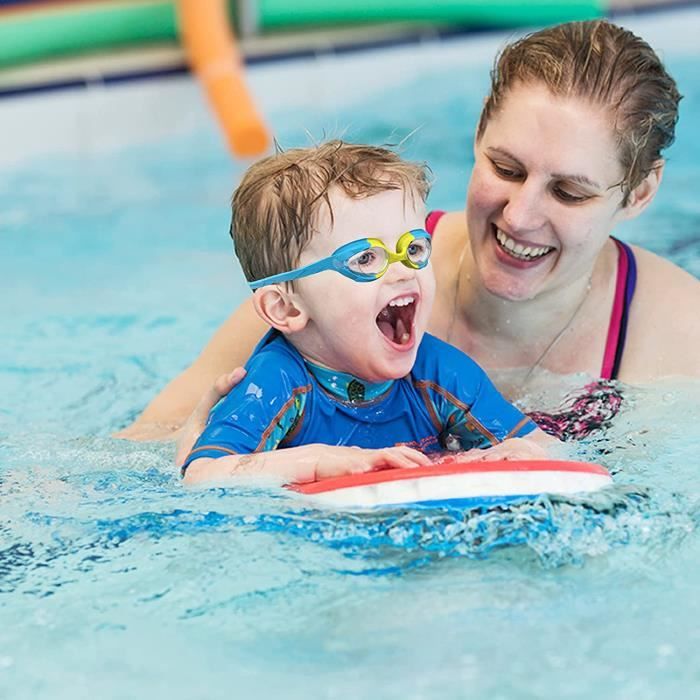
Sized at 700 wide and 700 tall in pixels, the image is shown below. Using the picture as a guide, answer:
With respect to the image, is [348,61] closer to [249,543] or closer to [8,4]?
[8,4]

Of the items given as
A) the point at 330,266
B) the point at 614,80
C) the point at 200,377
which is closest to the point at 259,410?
the point at 330,266

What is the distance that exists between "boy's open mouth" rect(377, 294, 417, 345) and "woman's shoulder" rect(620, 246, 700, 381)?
0.81m

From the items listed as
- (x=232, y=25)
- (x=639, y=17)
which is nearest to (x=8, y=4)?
(x=232, y=25)

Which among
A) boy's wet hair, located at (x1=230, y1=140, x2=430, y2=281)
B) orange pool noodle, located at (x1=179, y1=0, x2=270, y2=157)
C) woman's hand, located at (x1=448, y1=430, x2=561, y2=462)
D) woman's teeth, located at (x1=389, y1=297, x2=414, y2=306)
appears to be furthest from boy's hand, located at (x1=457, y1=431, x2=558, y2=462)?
orange pool noodle, located at (x1=179, y1=0, x2=270, y2=157)

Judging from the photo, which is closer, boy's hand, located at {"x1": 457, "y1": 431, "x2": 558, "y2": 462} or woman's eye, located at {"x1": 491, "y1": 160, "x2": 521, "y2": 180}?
boy's hand, located at {"x1": 457, "y1": 431, "x2": 558, "y2": 462}

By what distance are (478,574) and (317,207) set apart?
0.75 meters

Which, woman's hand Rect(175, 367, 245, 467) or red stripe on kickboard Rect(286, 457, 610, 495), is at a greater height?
Result: woman's hand Rect(175, 367, 245, 467)

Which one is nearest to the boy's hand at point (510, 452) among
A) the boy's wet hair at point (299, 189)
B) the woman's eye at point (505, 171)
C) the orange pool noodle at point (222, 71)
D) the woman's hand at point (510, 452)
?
the woman's hand at point (510, 452)

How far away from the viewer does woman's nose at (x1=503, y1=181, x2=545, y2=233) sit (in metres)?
2.81

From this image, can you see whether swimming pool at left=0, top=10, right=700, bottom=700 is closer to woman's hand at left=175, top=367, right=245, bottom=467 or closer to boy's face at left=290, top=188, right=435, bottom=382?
woman's hand at left=175, top=367, right=245, bottom=467

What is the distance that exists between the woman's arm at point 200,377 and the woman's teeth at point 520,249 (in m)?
0.62

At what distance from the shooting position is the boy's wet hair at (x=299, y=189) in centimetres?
253

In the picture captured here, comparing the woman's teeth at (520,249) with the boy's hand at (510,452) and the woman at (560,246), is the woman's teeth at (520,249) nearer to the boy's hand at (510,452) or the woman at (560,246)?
the woman at (560,246)

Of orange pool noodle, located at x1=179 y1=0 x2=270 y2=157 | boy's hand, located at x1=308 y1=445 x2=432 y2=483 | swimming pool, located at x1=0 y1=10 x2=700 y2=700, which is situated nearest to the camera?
swimming pool, located at x1=0 y1=10 x2=700 y2=700
